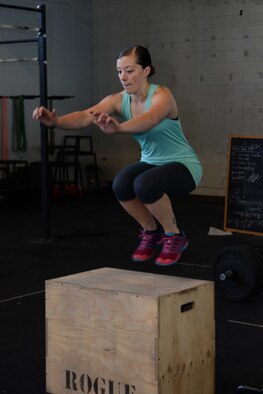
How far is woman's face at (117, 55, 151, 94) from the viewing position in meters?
3.67

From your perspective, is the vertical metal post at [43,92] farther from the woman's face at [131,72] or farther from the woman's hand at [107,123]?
the woman's hand at [107,123]

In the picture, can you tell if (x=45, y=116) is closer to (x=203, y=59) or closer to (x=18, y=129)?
(x=18, y=129)

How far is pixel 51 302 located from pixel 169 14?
8.35 metres

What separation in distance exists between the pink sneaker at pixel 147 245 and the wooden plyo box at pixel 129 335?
1.20 metres

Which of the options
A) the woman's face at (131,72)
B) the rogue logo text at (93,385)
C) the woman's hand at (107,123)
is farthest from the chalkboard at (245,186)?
the rogue logo text at (93,385)

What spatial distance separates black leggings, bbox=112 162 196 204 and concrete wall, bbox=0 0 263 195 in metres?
6.19

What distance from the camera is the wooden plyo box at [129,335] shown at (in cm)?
247

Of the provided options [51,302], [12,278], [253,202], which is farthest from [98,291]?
[253,202]

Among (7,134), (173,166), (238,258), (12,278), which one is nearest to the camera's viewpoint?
(173,166)

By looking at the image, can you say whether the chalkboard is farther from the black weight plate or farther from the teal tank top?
the teal tank top

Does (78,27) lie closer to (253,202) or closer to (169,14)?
(169,14)

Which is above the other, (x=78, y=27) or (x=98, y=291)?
(x=78, y=27)

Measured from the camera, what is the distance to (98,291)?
102 inches

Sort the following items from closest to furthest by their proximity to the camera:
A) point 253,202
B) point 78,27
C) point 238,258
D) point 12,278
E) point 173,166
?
point 173,166
point 238,258
point 12,278
point 253,202
point 78,27
